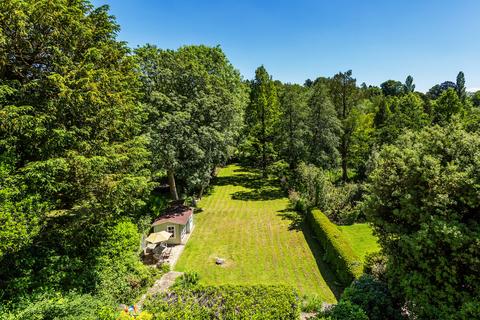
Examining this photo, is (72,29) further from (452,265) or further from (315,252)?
(315,252)

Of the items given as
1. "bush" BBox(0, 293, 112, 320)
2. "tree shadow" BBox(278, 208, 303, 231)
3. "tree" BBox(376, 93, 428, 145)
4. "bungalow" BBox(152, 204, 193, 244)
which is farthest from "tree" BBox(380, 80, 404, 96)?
"bush" BBox(0, 293, 112, 320)

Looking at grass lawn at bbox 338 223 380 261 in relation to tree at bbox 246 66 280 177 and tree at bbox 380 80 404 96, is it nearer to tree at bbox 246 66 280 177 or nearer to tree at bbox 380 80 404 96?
tree at bbox 246 66 280 177

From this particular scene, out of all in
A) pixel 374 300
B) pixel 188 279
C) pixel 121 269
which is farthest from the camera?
pixel 188 279

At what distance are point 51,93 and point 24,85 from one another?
36.5 inches

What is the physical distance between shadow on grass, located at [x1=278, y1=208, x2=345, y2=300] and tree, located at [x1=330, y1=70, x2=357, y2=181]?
12386 millimetres

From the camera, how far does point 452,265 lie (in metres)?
8.01

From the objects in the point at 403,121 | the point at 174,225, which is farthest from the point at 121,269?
Result: the point at 403,121

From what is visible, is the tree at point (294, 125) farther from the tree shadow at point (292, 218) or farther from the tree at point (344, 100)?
the tree shadow at point (292, 218)

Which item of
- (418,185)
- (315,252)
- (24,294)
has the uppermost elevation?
(418,185)

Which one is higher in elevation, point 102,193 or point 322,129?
point 322,129

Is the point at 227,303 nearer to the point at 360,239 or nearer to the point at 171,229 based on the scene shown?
the point at 171,229

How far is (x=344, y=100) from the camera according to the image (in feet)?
106

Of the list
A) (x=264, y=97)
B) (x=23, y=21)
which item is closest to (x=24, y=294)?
(x=23, y=21)

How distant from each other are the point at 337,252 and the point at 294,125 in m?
Result: 19.2
